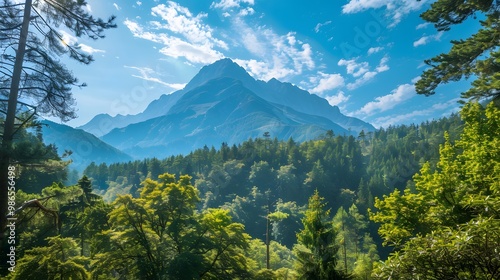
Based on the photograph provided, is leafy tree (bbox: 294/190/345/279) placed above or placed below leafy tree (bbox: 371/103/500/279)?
below

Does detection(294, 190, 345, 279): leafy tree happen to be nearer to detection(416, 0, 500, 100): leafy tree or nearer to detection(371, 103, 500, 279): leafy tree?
detection(371, 103, 500, 279): leafy tree

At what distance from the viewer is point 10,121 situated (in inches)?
285

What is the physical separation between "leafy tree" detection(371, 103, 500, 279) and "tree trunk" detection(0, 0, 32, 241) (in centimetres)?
814

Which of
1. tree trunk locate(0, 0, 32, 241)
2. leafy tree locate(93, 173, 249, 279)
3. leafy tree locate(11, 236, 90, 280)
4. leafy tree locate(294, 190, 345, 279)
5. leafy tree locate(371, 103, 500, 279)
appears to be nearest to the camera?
leafy tree locate(371, 103, 500, 279)

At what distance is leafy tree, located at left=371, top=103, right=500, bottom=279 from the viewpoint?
157 inches

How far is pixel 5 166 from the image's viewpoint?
691 centimetres

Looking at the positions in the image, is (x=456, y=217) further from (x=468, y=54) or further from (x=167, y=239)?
(x=167, y=239)

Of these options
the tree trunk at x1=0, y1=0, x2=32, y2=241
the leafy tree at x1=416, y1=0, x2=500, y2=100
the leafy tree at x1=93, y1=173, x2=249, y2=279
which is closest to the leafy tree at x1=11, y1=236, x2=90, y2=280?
the tree trunk at x1=0, y1=0, x2=32, y2=241

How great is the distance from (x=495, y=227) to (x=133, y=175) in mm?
139146

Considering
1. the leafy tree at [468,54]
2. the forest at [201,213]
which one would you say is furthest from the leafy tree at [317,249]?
the leafy tree at [468,54]

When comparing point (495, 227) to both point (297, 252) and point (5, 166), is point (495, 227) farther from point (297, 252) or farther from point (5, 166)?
point (297, 252)

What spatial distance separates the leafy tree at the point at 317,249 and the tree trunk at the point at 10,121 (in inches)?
495

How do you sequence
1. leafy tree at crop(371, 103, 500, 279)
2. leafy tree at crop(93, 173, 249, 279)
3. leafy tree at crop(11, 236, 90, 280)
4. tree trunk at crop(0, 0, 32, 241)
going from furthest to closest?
leafy tree at crop(93, 173, 249, 279) → leafy tree at crop(11, 236, 90, 280) → tree trunk at crop(0, 0, 32, 241) → leafy tree at crop(371, 103, 500, 279)

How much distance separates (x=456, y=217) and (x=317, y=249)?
6.96 meters
